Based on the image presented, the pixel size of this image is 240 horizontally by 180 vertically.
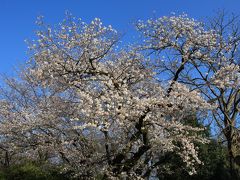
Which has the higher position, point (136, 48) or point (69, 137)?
point (136, 48)

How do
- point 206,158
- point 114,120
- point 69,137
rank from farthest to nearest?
point 206,158, point 69,137, point 114,120

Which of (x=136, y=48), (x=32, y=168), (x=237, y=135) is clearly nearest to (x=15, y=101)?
(x=32, y=168)

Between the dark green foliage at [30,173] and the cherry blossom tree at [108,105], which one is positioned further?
the dark green foliage at [30,173]

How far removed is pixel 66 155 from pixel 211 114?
707 cm

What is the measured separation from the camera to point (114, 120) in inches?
376

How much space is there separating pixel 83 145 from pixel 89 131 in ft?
2.95

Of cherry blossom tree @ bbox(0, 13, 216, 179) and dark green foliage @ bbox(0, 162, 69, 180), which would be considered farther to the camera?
dark green foliage @ bbox(0, 162, 69, 180)

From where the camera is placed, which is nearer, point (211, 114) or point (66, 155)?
point (66, 155)

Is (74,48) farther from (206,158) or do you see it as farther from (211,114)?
Result: (206,158)

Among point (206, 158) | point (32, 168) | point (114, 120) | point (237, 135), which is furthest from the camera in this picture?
point (206, 158)

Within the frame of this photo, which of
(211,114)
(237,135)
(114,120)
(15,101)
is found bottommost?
(114,120)

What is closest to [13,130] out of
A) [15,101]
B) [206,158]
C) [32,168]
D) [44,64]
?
[32,168]

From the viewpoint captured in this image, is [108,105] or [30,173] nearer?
[108,105]

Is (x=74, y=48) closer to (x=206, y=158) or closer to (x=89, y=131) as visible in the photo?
(x=89, y=131)
